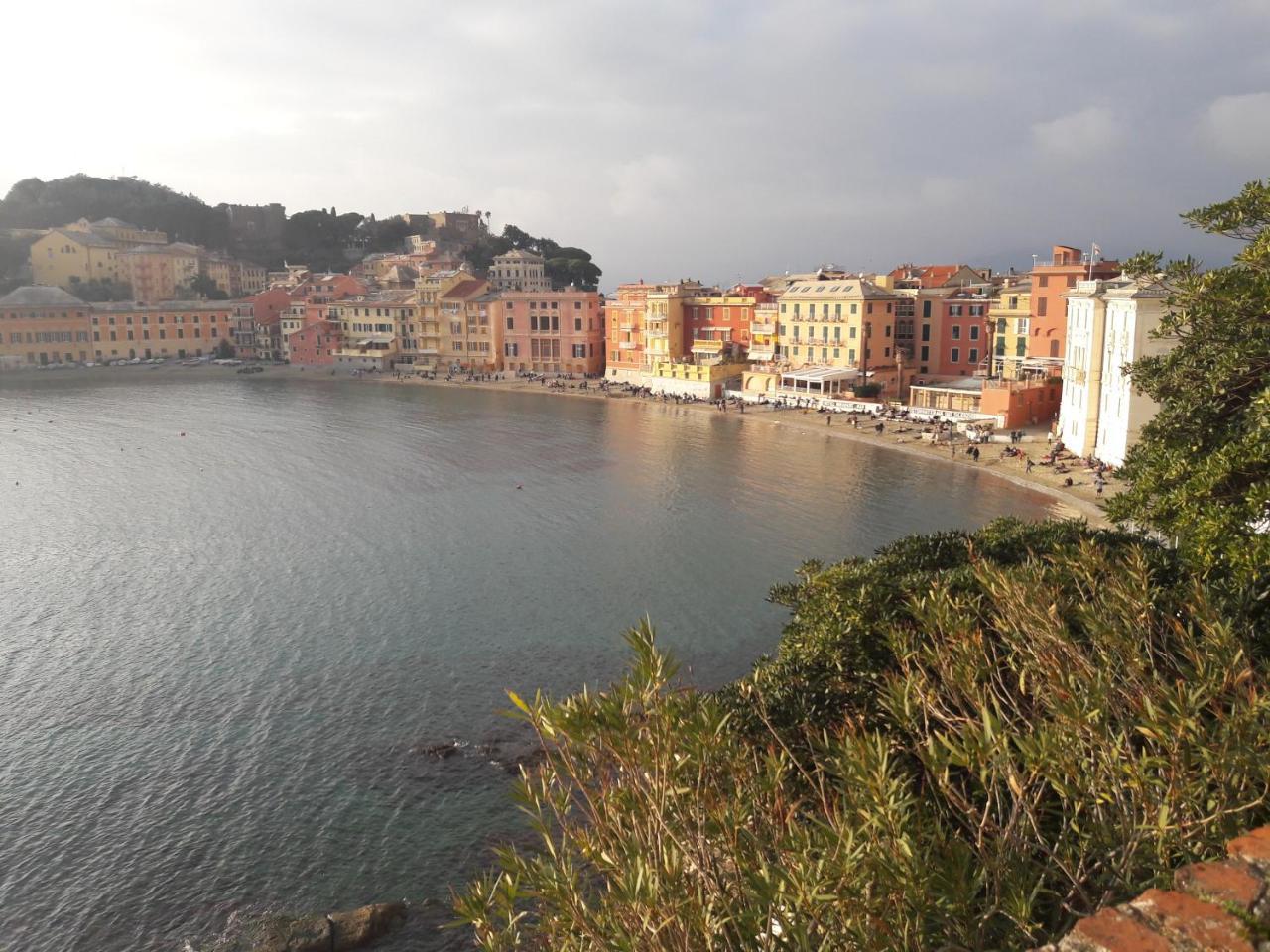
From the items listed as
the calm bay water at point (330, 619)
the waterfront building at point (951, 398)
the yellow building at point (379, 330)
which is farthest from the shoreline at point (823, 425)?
the waterfront building at point (951, 398)

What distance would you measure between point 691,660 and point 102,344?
9768 centimetres

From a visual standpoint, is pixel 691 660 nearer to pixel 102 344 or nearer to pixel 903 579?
pixel 903 579

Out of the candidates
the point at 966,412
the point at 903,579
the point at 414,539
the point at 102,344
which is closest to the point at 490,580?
the point at 414,539

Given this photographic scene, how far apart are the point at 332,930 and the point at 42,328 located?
102410mm

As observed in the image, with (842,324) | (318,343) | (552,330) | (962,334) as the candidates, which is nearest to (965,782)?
(842,324)

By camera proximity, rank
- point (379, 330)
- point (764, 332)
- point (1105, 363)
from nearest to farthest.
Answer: point (1105, 363), point (764, 332), point (379, 330)

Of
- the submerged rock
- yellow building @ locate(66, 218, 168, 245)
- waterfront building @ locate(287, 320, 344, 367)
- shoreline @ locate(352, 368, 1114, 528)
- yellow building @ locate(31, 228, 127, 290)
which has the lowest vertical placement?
the submerged rock

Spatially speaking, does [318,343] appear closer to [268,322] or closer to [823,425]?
[268,322]

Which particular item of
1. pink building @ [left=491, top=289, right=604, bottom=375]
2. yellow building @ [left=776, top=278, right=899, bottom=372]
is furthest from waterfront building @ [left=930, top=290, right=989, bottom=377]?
pink building @ [left=491, top=289, right=604, bottom=375]

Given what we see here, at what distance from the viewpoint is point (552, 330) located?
85.4m

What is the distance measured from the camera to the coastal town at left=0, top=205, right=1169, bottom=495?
152ft

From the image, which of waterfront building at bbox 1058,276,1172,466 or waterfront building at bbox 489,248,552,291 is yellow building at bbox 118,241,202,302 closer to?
waterfront building at bbox 489,248,552,291

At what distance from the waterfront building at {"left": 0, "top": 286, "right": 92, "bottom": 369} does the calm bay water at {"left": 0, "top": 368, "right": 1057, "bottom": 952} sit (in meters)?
45.6

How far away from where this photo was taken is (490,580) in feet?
102
